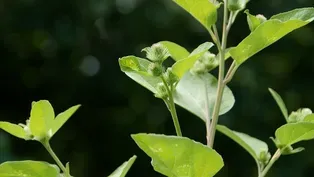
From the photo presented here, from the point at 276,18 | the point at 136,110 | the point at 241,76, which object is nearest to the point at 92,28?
the point at 136,110

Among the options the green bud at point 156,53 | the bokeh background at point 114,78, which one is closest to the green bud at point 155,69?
the green bud at point 156,53

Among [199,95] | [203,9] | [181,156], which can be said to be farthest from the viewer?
[199,95]

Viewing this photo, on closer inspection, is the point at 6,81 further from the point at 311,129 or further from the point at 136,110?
the point at 311,129

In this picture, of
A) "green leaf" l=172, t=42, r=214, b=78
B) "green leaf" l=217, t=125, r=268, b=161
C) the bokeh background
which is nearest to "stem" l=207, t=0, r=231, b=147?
"green leaf" l=172, t=42, r=214, b=78

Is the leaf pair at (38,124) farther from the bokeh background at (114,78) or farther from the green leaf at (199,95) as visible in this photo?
the bokeh background at (114,78)

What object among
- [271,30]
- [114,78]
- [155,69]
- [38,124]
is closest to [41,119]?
[38,124]

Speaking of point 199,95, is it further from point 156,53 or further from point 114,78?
point 114,78
